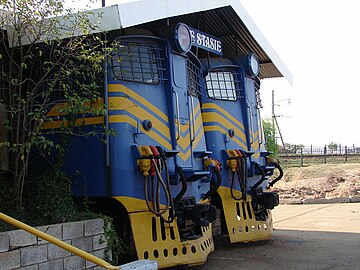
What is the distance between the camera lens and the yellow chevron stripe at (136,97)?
634 cm

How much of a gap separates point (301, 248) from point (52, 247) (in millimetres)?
5142

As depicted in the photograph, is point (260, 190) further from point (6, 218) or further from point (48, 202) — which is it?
point (6, 218)

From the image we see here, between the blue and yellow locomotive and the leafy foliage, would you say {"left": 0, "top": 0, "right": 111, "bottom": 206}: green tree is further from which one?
the blue and yellow locomotive

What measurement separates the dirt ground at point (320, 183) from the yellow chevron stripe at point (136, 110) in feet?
43.5

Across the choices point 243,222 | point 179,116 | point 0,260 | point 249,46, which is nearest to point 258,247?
point 243,222

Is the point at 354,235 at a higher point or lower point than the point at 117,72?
lower

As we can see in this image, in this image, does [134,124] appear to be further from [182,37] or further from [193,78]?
[193,78]

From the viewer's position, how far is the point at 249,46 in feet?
34.3

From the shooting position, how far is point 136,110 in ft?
21.1

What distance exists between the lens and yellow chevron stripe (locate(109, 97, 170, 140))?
6266mm

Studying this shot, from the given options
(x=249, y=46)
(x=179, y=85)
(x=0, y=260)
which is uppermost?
(x=249, y=46)

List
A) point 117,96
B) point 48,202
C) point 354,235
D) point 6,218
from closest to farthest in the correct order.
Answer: point 6,218, point 48,202, point 117,96, point 354,235

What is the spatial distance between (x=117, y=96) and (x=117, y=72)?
1.18ft

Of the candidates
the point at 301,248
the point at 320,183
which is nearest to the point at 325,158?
the point at 320,183
